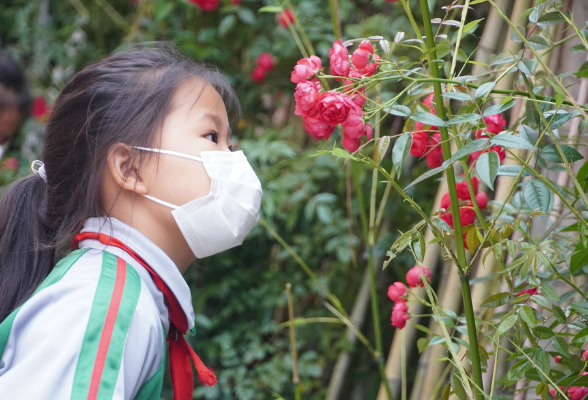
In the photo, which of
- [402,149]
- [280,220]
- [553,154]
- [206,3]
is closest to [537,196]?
[553,154]

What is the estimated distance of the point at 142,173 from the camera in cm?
91

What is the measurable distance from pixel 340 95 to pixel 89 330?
416 mm

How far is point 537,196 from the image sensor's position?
25.7 inches

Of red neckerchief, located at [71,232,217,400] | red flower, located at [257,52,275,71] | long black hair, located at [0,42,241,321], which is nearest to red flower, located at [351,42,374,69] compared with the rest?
long black hair, located at [0,42,241,321]

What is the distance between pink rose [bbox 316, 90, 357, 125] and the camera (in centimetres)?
69

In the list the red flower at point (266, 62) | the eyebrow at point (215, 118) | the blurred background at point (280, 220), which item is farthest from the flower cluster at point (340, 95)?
the red flower at point (266, 62)

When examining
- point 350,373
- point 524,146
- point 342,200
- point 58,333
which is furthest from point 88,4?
point 524,146

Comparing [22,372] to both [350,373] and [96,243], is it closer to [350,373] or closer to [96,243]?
[96,243]

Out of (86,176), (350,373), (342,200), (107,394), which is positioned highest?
(86,176)

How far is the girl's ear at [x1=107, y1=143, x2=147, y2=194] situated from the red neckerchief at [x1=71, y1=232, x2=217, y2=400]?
9cm

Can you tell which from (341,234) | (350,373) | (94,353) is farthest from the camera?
(350,373)

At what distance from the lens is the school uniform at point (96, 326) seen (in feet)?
2.25

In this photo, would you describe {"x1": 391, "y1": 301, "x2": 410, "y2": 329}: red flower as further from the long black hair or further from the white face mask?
the long black hair

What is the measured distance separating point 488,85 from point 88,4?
2.35 meters
